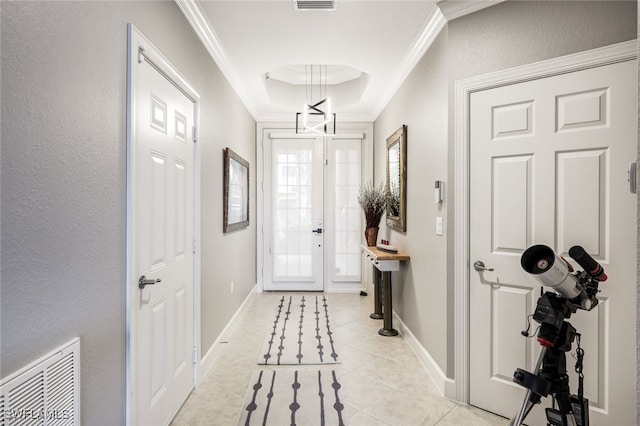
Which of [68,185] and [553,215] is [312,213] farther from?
[68,185]

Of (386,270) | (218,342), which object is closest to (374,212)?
(386,270)

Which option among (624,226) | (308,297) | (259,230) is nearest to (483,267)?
(624,226)

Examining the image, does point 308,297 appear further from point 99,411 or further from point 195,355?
point 99,411

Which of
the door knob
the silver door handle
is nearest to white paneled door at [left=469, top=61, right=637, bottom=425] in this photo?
the silver door handle

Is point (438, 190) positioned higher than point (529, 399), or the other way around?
point (438, 190)

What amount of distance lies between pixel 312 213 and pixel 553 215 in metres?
3.44

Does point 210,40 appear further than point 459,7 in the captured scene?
Yes

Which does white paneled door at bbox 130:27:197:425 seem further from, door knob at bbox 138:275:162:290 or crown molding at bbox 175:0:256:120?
crown molding at bbox 175:0:256:120

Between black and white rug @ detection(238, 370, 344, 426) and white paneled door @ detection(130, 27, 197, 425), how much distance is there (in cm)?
46

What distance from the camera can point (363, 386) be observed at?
238 cm

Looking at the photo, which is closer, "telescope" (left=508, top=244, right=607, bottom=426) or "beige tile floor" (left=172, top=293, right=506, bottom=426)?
"telescope" (left=508, top=244, right=607, bottom=426)

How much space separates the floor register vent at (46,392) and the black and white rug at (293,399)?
1110 mm

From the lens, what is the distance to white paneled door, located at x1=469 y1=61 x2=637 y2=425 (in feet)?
5.51

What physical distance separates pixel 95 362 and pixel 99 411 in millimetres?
205
